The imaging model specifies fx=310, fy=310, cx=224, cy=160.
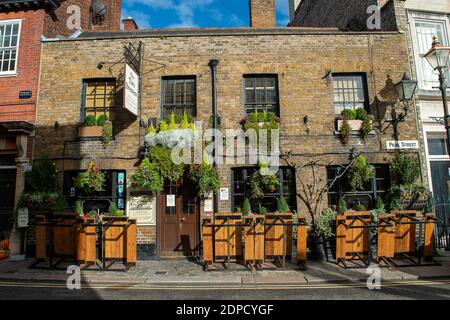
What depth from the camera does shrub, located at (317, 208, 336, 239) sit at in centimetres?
899

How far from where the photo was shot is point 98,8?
1474cm

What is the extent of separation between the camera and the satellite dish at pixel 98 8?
14758 mm

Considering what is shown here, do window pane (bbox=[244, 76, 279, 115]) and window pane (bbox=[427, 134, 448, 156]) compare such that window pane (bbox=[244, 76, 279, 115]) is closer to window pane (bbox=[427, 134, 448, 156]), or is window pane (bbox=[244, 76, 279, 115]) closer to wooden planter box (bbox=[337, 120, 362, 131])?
wooden planter box (bbox=[337, 120, 362, 131])

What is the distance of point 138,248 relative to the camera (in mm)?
9570

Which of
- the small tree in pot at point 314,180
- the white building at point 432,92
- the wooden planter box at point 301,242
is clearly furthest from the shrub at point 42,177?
the white building at point 432,92

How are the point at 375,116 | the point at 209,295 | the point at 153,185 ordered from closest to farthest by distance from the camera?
the point at 209,295
the point at 153,185
the point at 375,116

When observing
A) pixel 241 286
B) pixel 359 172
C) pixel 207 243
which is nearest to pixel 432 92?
pixel 359 172

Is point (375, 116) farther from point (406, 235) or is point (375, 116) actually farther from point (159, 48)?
point (159, 48)

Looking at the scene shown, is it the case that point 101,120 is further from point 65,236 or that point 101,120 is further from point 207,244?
point 207,244

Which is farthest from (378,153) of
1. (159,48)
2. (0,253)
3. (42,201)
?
(0,253)

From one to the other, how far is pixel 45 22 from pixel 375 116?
473 inches

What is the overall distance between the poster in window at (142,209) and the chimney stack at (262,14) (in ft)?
28.6

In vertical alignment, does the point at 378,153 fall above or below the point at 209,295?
above

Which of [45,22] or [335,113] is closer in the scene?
[335,113]
